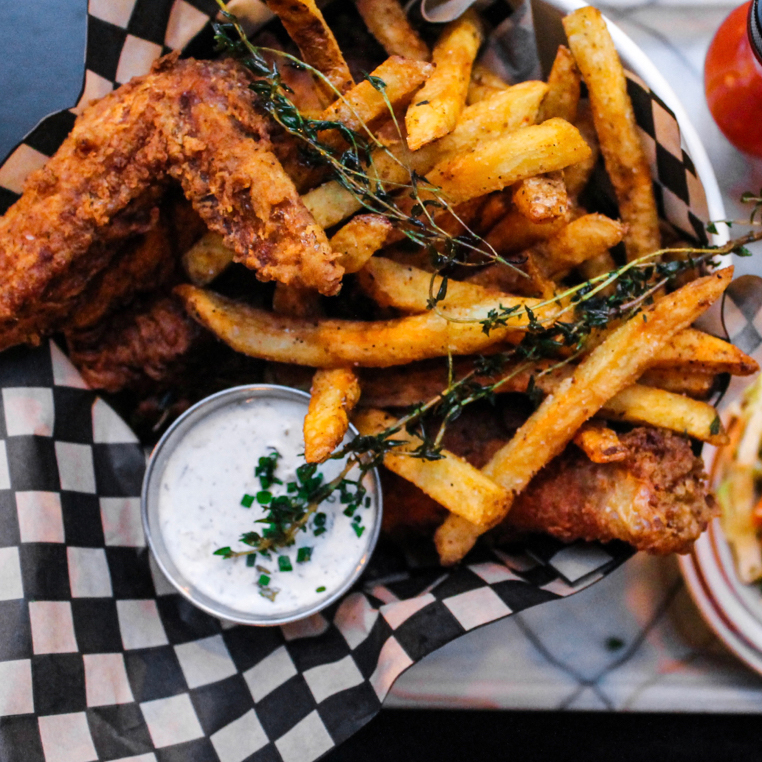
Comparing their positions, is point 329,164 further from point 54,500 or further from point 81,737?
point 81,737

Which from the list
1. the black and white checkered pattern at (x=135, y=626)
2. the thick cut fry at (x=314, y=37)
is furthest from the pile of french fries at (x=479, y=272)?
the black and white checkered pattern at (x=135, y=626)

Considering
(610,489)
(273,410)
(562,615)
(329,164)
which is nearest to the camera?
(329,164)

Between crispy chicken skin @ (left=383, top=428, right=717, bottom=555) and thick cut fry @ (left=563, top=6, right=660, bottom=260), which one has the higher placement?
thick cut fry @ (left=563, top=6, right=660, bottom=260)

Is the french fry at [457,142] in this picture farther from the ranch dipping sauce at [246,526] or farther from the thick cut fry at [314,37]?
the ranch dipping sauce at [246,526]

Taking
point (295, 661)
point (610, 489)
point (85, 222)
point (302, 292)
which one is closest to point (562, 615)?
point (610, 489)

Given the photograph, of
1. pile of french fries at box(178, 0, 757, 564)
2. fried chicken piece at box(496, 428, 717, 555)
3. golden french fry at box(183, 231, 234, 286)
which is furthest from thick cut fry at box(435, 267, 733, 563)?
golden french fry at box(183, 231, 234, 286)

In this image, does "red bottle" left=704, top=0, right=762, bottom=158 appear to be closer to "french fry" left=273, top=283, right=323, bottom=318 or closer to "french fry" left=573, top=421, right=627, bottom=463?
"french fry" left=573, top=421, right=627, bottom=463

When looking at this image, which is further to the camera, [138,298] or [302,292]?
[138,298]
